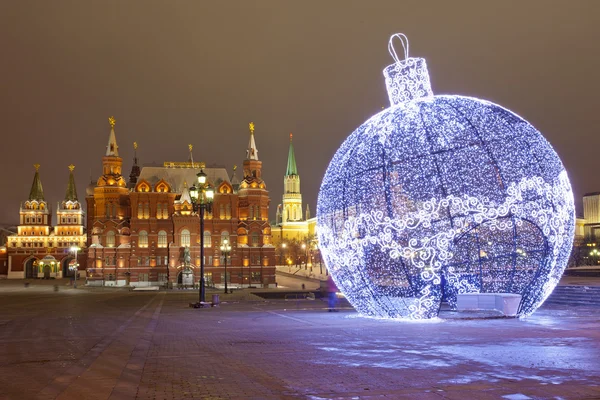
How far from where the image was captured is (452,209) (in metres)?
19.0

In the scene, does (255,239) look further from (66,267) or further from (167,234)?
(66,267)

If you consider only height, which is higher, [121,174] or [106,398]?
[121,174]

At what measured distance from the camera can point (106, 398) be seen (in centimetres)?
945

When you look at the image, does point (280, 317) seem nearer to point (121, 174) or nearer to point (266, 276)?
point (266, 276)

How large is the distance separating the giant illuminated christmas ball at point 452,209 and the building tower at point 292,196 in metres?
147

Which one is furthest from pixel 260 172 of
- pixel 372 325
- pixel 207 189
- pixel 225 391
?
pixel 225 391

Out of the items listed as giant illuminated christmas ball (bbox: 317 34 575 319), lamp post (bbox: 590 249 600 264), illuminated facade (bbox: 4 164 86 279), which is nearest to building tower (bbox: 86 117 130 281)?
illuminated facade (bbox: 4 164 86 279)

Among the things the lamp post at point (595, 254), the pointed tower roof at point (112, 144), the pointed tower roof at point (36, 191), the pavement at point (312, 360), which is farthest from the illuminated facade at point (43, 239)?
the pavement at point (312, 360)

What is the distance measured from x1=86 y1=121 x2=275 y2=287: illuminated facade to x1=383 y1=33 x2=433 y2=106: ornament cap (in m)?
56.7

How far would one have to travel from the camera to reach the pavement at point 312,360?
9.70 metres

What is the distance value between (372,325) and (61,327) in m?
10.7

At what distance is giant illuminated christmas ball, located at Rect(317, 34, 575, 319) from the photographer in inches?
748

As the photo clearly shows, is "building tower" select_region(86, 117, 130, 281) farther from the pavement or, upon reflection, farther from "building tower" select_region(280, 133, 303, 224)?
"building tower" select_region(280, 133, 303, 224)

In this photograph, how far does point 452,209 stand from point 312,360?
326 inches
